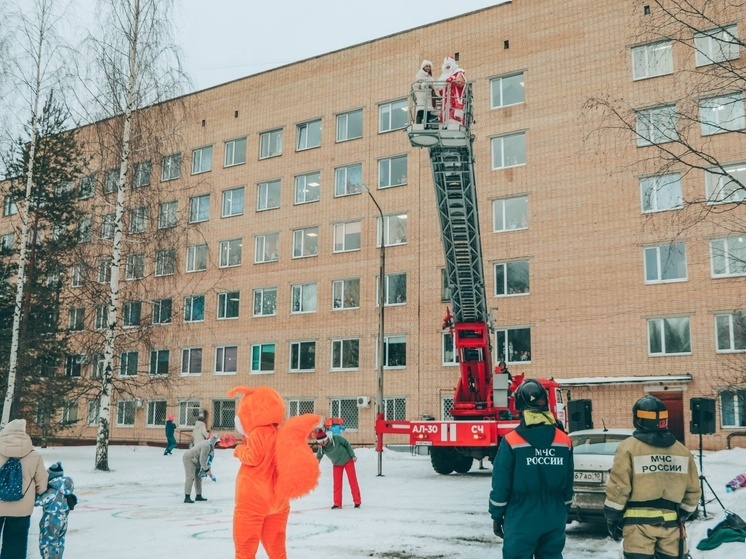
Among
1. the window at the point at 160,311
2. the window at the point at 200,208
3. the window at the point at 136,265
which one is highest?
the window at the point at 200,208

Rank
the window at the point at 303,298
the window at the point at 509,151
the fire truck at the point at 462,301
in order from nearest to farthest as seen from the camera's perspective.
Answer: the fire truck at the point at 462,301 < the window at the point at 509,151 < the window at the point at 303,298

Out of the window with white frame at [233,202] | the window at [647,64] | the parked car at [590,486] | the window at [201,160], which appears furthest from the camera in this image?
the window at [201,160]

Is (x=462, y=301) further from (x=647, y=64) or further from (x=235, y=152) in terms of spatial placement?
(x=235, y=152)

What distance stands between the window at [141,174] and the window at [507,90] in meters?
15.8

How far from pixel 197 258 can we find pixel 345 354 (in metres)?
11.5

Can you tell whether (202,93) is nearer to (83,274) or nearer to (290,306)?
(290,306)

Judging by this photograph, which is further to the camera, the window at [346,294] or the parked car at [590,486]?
the window at [346,294]

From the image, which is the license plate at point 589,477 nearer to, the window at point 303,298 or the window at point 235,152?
the window at point 303,298

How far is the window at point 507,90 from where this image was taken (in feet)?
101

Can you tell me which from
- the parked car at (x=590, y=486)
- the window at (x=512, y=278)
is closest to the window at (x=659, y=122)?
the parked car at (x=590, y=486)

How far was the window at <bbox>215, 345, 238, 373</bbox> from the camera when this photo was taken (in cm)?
3669

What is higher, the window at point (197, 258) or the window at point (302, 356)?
the window at point (197, 258)

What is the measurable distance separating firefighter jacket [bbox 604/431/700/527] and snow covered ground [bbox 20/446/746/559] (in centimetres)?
227

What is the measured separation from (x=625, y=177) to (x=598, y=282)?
425 cm
